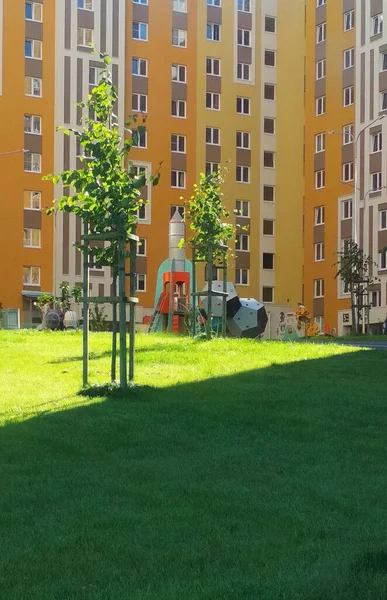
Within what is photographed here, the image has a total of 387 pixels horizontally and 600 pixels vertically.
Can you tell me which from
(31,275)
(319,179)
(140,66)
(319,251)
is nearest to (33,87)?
(140,66)

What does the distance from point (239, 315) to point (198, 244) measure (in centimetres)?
1393

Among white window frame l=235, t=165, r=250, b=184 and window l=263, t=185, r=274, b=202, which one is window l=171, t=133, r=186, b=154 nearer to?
white window frame l=235, t=165, r=250, b=184

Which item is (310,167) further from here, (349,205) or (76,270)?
(76,270)

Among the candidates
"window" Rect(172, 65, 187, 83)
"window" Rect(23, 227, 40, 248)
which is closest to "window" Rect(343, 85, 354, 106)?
"window" Rect(172, 65, 187, 83)

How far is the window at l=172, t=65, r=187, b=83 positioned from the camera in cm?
7675

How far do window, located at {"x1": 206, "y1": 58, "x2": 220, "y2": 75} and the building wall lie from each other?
12.0m

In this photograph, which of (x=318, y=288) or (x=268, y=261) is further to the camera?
(x=268, y=261)

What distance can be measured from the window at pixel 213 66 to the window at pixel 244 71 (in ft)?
5.61

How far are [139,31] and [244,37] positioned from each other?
8295 mm

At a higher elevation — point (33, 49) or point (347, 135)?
point (33, 49)

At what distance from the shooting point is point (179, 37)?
76.8 metres

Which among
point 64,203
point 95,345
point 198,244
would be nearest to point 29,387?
point 64,203

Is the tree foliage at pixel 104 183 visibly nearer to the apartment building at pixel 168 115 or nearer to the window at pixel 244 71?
the apartment building at pixel 168 115

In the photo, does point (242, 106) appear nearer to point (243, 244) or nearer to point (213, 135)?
point (213, 135)
